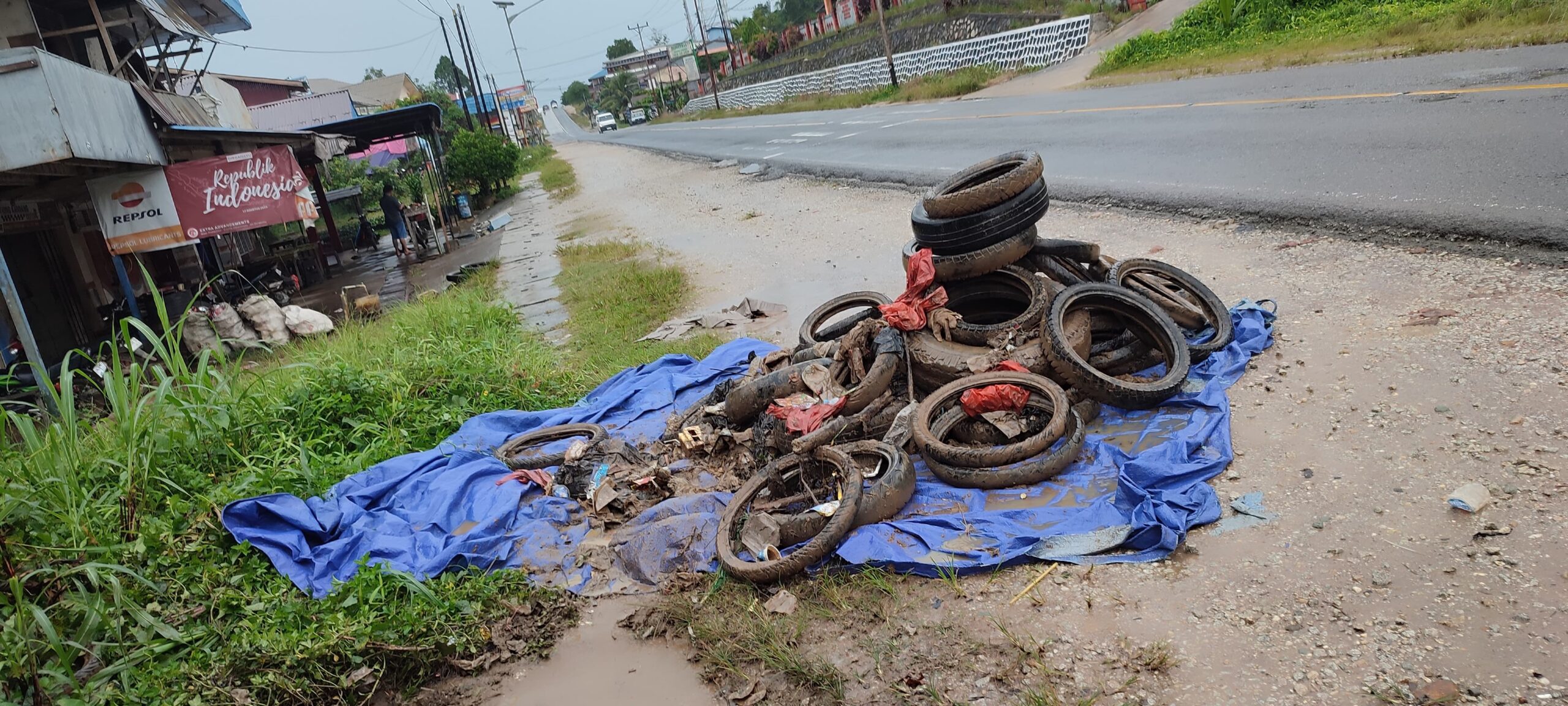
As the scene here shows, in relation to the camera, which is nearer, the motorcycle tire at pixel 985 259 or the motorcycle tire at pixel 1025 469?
the motorcycle tire at pixel 1025 469

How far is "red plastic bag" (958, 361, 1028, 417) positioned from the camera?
182 inches

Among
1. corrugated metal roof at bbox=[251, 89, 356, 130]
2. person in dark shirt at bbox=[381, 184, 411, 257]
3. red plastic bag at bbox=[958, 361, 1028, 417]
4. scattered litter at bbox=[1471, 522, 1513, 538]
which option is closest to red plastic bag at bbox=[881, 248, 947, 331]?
red plastic bag at bbox=[958, 361, 1028, 417]

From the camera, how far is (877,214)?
1155 centimetres

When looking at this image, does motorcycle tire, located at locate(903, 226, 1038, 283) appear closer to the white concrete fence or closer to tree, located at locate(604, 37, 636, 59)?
the white concrete fence

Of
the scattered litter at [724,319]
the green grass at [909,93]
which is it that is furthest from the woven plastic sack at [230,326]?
the green grass at [909,93]

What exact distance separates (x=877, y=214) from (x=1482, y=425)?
8349 mm

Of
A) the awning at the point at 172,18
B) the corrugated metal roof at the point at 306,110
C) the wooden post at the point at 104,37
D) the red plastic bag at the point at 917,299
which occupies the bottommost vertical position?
the red plastic bag at the point at 917,299

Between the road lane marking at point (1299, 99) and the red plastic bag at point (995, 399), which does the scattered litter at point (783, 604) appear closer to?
the red plastic bag at point (995, 399)

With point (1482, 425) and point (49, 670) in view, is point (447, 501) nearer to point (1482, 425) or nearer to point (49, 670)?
point (49, 670)

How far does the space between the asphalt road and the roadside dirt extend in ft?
4.59

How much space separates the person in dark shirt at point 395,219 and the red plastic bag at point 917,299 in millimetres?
18186

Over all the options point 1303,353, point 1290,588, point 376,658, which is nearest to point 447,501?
point 376,658

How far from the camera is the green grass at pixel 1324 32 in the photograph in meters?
12.4

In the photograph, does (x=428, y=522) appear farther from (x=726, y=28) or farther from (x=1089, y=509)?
(x=726, y=28)
